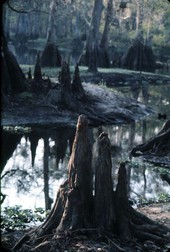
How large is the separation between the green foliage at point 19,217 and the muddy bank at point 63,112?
1087 cm

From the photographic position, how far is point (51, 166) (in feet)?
62.3

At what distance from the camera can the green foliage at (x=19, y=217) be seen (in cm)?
1176

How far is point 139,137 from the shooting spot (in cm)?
2464

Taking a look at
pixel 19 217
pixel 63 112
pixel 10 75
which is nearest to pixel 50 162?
pixel 63 112

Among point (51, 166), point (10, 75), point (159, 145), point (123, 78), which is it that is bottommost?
point (51, 166)

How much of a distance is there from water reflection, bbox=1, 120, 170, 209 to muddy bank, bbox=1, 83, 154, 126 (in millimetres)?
794

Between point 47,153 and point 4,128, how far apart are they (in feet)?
9.85

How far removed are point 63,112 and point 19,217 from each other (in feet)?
44.4

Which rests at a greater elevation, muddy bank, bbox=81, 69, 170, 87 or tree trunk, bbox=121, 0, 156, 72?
tree trunk, bbox=121, 0, 156, 72

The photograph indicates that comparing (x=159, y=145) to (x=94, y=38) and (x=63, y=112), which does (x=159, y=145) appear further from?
(x=94, y=38)

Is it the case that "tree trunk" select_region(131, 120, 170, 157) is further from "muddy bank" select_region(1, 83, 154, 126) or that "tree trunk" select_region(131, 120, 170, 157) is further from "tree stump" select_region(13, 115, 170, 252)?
"tree stump" select_region(13, 115, 170, 252)

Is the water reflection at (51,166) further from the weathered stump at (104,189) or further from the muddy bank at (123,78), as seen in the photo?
the muddy bank at (123,78)

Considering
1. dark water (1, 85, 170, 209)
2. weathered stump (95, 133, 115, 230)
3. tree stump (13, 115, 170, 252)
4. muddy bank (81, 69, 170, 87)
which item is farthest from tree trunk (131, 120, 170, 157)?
muddy bank (81, 69, 170, 87)

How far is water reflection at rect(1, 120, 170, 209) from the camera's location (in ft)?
50.1
